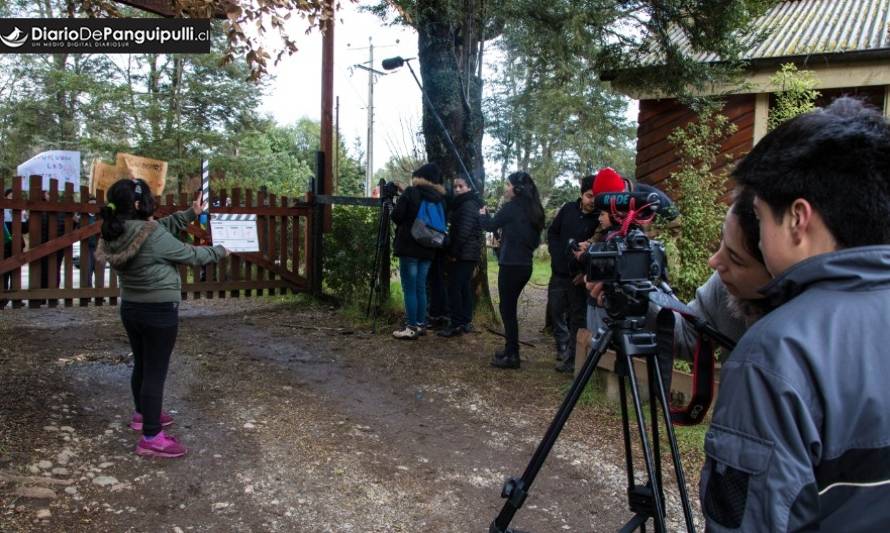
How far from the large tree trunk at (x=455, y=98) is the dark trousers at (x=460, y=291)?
60cm

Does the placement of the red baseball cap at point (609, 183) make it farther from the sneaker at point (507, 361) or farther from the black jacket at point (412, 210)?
the black jacket at point (412, 210)

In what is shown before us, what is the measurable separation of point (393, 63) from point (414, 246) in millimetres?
2387

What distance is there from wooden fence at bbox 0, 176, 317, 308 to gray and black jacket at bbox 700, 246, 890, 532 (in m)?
8.13

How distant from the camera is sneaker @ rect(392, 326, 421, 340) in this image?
7.09 m

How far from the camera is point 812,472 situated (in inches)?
38.0

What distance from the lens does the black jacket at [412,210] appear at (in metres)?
6.95

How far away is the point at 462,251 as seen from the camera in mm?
6988

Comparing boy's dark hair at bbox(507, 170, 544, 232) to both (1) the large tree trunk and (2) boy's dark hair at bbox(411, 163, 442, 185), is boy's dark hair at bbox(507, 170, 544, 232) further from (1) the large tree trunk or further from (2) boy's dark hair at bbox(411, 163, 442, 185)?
(1) the large tree trunk

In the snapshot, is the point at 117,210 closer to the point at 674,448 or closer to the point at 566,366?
the point at 674,448

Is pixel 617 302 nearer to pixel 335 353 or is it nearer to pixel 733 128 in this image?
pixel 733 128

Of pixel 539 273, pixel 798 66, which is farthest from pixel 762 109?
pixel 539 273

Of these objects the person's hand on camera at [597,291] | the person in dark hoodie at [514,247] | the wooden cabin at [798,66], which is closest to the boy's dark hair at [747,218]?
the person's hand on camera at [597,291]

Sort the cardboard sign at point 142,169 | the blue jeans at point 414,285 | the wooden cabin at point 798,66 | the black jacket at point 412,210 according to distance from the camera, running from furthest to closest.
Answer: the cardboard sign at point 142,169
the wooden cabin at point 798,66
the blue jeans at point 414,285
the black jacket at point 412,210

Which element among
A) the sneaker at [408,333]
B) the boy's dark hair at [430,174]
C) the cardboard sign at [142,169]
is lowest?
the sneaker at [408,333]
